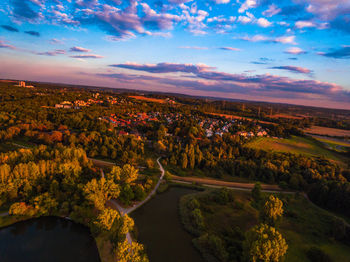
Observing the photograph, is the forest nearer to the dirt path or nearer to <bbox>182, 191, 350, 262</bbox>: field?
<bbox>182, 191, 350, 262</bbox>: field

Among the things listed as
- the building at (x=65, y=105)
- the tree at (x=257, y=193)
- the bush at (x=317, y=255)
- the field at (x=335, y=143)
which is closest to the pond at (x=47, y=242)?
the bush at (x=317, y=255)

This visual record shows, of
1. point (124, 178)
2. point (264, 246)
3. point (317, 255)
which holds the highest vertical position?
point (264, 246)

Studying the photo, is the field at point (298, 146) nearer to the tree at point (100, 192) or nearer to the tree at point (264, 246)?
the tree at point (264, 246)

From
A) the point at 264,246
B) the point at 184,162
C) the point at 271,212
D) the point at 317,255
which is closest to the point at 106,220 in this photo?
the point at 264,246

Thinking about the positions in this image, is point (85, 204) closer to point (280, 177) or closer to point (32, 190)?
point (32, 190)

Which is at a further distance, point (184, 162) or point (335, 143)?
point (335, 143)

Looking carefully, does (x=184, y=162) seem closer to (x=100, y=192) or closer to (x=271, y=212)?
(x=100, y=192)

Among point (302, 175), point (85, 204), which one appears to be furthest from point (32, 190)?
point (302, 175)
